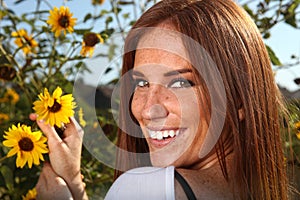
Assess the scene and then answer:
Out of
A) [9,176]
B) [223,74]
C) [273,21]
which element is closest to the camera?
[223,74]

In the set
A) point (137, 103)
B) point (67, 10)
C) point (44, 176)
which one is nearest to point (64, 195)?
point (44, 176)

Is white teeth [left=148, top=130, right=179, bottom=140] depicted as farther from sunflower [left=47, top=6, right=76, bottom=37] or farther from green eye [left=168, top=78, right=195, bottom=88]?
sunflower [left=47, top=6, right=76, bottom=37]

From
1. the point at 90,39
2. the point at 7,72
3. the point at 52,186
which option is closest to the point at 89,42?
the point at 90,39

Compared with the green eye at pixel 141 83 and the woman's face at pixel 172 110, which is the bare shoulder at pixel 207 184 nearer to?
the woman's face at pixel 172 110

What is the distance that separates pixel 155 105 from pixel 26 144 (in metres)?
0.30

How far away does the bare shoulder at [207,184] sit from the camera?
0.77m

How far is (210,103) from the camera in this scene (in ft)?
2.86

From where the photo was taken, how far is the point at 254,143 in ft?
2.89

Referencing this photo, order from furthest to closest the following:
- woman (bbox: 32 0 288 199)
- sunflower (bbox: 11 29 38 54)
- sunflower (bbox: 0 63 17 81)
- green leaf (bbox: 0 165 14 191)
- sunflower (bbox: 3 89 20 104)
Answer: sunflower (bbox: 3 89 20 104) → sunflower (bbox: 11 29 38 54) → sunflower (bbox: 0 63 17 81) → green leaf (bbox: 0 165 14 191) → woman (bbox: 32 0 288 199)

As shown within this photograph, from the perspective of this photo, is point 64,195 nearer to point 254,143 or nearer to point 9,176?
point 9,176

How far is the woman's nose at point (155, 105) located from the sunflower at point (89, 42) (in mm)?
544

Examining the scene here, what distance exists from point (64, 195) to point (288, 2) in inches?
37.9

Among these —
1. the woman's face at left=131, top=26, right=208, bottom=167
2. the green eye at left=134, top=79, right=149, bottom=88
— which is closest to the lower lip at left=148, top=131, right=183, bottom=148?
the woman's face at left=131, top=26, right=208, bottom=167

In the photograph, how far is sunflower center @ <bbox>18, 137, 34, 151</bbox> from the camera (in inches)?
41.3
